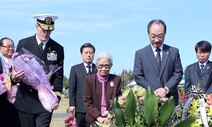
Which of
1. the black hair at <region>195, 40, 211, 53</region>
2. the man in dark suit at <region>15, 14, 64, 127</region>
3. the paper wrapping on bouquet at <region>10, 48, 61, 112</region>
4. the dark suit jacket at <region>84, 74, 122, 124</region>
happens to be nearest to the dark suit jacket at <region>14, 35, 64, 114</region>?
the man in dark suit at <region>15, 14, 64, 127</region>

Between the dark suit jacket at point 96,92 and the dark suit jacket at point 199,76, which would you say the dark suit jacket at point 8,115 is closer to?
the dark suit jacket at point 96,92

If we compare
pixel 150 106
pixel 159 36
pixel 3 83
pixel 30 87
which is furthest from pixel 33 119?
pixel 150 106

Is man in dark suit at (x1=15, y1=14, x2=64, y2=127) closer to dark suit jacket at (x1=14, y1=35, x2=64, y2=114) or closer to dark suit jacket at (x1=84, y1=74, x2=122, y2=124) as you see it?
dark suit jacket at (x1=14, y1=35, x2=64, y2=114)

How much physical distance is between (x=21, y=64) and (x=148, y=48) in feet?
5.49

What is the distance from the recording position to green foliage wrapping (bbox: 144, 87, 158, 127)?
11.3 ft

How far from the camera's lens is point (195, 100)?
4.00 meters

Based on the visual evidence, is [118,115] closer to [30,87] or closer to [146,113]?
[146,113]

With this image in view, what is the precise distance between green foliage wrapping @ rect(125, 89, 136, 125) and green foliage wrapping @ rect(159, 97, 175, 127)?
0.21 metres

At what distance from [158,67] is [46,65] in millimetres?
1821

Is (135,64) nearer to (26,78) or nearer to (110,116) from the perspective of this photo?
(26,78)

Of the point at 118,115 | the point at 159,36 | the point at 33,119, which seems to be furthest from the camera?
the point at 33,119

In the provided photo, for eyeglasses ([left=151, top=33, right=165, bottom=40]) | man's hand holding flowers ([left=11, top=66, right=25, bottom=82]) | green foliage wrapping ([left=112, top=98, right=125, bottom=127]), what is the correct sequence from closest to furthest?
green foliage wrapping ([left=112, top=98, right=125, bottom=127]), eyeglasses ([left=151, top=33, right=165, bottom=40]), man's hand holding flowers ([left=11, top=66, right=25, bottom=82])

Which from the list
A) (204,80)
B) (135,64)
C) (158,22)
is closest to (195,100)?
(158,22)

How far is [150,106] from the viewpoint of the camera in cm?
345
